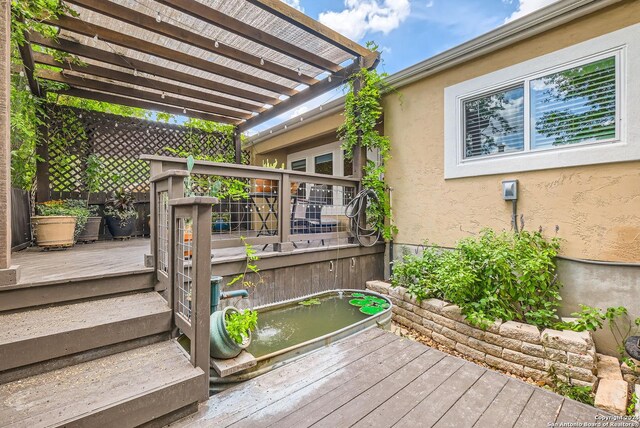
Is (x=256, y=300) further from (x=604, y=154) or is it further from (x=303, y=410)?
(x=604, y=154)

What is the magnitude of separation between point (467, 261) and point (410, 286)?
2.57ft

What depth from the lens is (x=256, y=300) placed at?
3.41 metres

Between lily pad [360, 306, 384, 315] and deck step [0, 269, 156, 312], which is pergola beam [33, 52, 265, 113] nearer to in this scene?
deck step [0, 269, 156, 312]

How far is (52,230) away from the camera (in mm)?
3898

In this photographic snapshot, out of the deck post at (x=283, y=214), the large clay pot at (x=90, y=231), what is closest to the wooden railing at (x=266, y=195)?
the deck post at (x=283, y=214)

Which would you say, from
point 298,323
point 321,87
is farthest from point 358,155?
point 298,323

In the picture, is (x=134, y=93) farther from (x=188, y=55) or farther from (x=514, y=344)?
(x=514, y=344)

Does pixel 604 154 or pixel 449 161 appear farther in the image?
pixel 449 161

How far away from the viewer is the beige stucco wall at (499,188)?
9.60 feet

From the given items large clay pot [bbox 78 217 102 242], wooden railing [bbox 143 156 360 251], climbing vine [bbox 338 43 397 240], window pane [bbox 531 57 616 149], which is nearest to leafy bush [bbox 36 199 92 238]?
large clay pot [bbox 78 217 102 242]

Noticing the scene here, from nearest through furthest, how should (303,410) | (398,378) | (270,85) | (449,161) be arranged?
(303,410), (398,378), (449,161), (270,85)

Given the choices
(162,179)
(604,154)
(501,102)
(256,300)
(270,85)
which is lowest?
(256,300)

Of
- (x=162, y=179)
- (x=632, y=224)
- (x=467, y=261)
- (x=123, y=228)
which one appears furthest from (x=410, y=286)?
(x=123, y=228)

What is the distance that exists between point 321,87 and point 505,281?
4.20m
